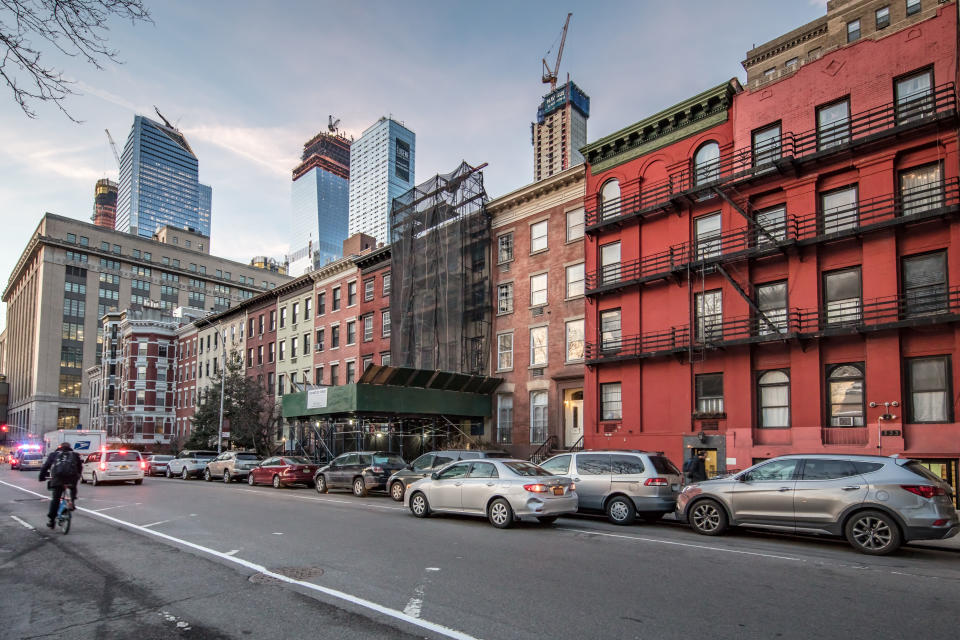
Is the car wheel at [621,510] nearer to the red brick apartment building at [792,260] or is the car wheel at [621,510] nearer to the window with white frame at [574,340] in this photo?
the red brick apartment building at [792,260]

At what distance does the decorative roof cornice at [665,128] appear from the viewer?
2422 cm

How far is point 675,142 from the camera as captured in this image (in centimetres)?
2559

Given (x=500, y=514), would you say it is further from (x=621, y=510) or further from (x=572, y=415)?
(x=572, y=415)

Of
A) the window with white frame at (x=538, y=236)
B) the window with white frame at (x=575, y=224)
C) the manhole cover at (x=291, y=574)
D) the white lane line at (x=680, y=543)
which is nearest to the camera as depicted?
the manhole cover at (x=291, y=574)

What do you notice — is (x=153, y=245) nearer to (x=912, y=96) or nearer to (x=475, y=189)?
(x=475, y=189)

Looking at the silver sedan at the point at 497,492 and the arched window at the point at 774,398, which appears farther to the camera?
the arched window at the point at 774,398

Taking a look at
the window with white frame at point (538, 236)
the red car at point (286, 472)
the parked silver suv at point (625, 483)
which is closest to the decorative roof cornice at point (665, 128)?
the window with white frame at point (538, 236)

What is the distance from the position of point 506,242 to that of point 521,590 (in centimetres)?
2610

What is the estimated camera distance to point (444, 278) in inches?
1325

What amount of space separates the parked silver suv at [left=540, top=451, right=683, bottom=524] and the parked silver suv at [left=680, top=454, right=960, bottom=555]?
1540 mm

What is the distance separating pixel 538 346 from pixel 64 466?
20645mm

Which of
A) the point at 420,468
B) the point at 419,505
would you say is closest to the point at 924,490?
the point at 419,505

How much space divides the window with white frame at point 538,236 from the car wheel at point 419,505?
17.6m

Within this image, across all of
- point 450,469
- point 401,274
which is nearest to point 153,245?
point 401,274
